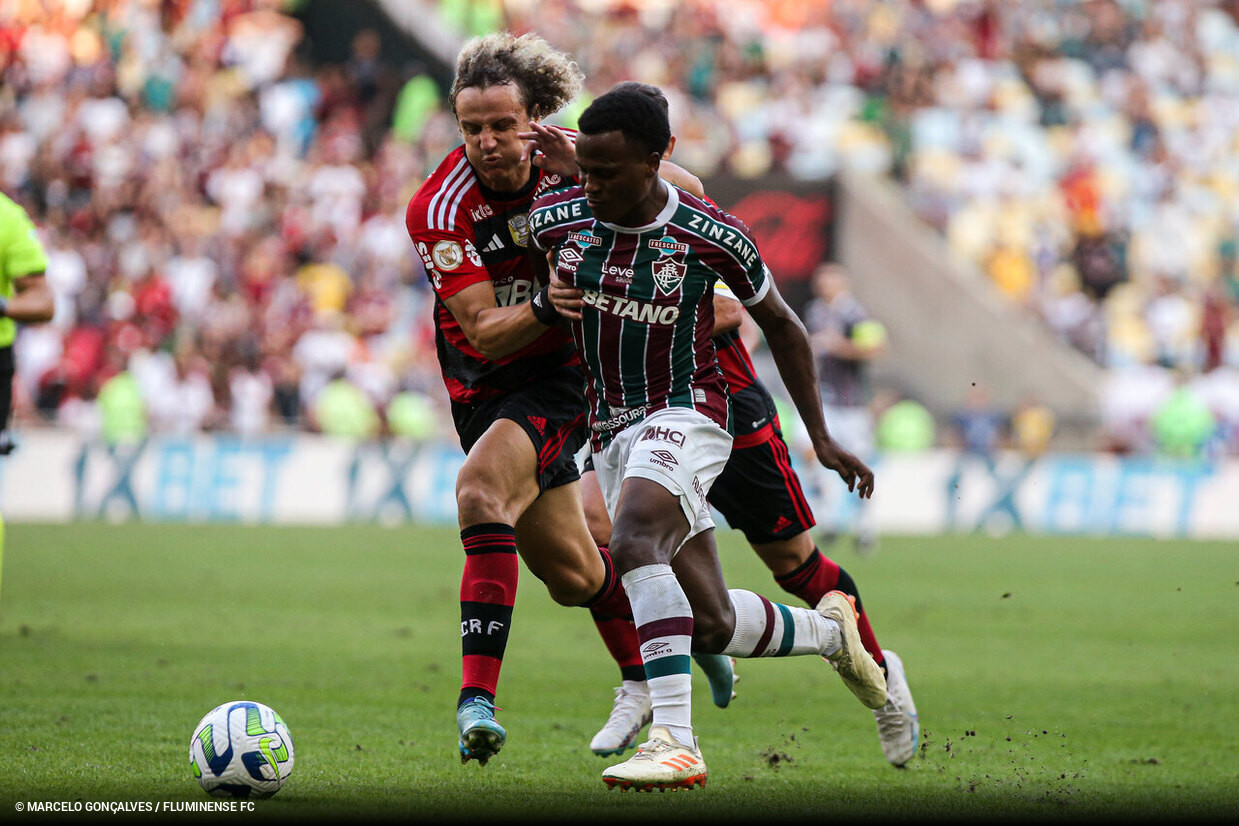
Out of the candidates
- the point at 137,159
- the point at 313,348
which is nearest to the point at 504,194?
the point at 313,348

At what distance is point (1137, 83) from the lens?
2522 cm

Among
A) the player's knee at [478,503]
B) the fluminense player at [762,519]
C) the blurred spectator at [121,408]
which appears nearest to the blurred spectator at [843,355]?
the blurred spectator at [121,408]

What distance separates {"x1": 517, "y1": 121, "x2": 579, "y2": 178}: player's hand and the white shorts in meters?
A: 0.94

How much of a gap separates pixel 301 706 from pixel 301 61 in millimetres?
18541

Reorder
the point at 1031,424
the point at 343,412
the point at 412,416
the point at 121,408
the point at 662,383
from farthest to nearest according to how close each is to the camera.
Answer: the point at 1031,424, the point at 412,416, the point at 343,412, the point at 121,408, the point at 662,383

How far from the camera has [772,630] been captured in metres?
5.68

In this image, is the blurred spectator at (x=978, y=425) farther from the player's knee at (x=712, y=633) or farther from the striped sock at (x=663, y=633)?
the striped sock at (x=663, y=633)

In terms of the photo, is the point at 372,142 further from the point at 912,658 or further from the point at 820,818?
the point at 820,818

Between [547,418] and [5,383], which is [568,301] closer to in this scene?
[547,418]

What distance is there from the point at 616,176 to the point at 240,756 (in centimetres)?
209

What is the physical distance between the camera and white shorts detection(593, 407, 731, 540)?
17.4ft

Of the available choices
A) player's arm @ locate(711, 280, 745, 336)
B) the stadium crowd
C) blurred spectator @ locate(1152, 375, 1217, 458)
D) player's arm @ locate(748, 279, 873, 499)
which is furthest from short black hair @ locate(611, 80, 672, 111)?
blurred spectator @ locate(1152, 375, 1217, 458)

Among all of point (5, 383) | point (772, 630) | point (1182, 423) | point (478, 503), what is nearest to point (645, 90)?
point (478, 503)

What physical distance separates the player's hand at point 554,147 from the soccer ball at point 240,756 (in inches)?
82.2
